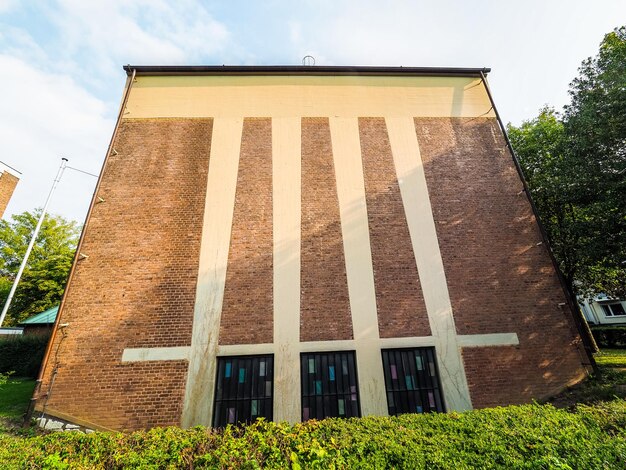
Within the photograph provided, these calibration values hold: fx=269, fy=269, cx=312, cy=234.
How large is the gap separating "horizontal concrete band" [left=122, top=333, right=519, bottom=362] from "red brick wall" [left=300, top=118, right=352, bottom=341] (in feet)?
0.75

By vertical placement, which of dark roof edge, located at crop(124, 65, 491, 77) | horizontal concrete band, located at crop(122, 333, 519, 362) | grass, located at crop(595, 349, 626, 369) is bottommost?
grass, located at crop(595, 349, 626, 369)

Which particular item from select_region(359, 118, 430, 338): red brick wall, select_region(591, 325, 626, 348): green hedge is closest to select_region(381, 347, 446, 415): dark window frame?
select_region(359, 118, 430, 338): red brick wall

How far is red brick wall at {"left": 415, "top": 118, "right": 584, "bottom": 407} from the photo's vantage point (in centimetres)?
716

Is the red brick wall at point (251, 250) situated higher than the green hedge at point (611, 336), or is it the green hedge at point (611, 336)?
the red brick wall at point (251, 250)

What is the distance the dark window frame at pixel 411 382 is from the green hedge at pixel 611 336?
1933cm

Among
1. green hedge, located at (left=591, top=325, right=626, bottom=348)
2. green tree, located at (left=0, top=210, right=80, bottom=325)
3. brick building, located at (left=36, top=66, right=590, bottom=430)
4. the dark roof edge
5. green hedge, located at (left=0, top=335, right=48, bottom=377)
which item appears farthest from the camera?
green tree, located at (left=0, top=210, right=80, bottom=325)

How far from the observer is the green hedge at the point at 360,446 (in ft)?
10.5

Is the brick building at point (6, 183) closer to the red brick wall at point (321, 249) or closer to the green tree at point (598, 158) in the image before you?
the red brick wall at point (321, 249)

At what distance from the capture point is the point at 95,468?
3.20 m

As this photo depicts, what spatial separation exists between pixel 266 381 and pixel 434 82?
1219 cm

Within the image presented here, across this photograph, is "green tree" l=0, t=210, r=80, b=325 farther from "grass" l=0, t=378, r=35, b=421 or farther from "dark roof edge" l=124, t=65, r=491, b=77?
"dark roof edge" l=124, t=65, r=491, b=77

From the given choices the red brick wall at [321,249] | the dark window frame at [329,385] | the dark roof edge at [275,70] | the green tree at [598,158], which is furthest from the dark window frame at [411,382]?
the dark roof edge at [275,70]

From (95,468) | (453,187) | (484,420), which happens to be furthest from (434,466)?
(453,187)

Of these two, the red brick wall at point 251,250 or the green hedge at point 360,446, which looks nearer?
the green hedge at point 360,446
